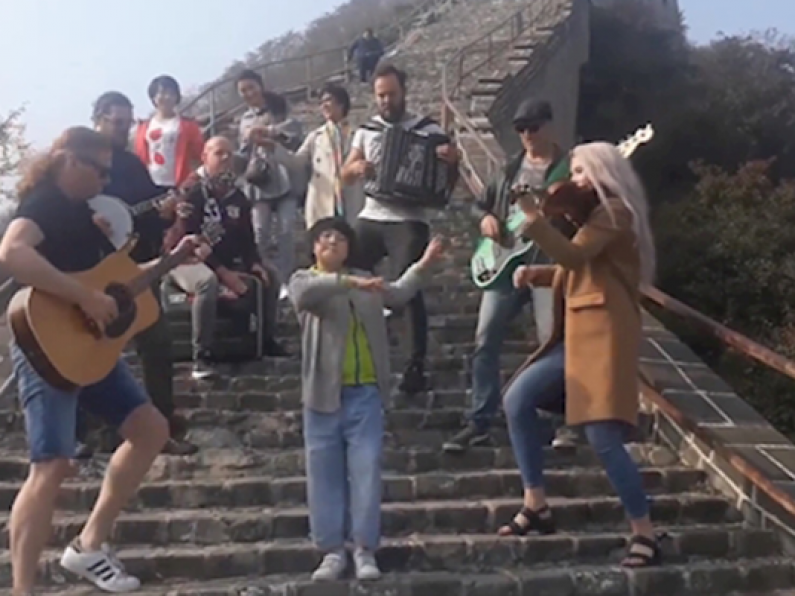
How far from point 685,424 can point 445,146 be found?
1955mm

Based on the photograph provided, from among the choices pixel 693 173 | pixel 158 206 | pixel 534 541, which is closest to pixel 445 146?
pixel 158 206

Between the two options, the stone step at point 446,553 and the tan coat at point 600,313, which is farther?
the stone step at point 446,553

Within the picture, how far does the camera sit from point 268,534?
17.2ft

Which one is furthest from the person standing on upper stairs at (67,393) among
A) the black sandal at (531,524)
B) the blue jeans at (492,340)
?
the blue jeans at (492,340)

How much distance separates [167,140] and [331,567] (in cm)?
375

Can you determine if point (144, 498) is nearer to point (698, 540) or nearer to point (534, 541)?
point (534, 541)

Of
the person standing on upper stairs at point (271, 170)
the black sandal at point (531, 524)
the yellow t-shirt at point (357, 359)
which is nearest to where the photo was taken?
the yellow t-shirt at point (357, 359)

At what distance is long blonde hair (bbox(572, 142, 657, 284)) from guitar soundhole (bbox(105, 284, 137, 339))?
1.88 m

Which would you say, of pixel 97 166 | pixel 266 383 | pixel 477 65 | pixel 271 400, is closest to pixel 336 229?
pixel 97 166

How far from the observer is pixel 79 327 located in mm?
4352

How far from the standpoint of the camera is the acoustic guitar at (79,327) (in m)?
4.23

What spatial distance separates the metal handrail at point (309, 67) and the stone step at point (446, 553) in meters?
7.69

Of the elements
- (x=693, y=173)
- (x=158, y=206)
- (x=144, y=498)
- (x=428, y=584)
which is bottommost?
(x=428, y=584)

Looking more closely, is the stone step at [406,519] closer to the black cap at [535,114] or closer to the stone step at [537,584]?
the stone step at [537,584]
